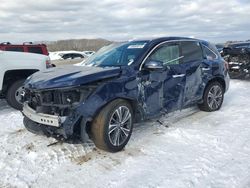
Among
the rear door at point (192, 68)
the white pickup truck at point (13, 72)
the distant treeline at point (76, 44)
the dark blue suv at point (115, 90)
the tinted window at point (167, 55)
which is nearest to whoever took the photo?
the dark blue suv at point (115, 90)

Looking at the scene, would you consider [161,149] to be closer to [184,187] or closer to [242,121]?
[184,187]

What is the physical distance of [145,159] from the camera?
4.81 metres

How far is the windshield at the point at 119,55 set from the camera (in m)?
5.65

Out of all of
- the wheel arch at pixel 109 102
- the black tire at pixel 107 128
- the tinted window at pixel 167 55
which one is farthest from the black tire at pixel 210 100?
the black tire at pixel 107 128

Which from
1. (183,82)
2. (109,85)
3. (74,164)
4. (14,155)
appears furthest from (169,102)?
(14,155)

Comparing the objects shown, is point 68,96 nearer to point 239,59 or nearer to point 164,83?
point 164,83

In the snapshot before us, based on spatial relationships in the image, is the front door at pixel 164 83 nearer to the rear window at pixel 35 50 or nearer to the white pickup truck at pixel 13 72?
the white pickup truck at pixel 13 72

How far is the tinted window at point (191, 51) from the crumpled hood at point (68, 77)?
6.13 feet

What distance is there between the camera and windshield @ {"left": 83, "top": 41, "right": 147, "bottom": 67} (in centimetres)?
565

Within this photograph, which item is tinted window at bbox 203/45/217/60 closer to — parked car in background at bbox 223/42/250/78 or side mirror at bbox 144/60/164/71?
side mirror at bbox 144/60/164/71

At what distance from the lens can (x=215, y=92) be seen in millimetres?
7395

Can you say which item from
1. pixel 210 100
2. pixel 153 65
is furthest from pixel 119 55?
pixel 210 100

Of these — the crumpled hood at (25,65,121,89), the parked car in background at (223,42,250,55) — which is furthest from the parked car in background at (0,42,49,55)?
the crumpled hood at (25,65,121,89)

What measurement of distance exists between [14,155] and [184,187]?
256cm
